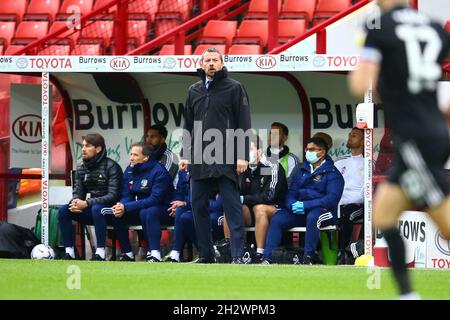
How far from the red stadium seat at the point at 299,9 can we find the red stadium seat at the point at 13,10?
4682mm

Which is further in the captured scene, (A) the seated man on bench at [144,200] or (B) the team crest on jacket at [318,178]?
(A) the seated man on bench at [144,200]

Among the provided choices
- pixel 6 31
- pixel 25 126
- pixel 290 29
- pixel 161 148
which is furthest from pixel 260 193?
pixel 6 31

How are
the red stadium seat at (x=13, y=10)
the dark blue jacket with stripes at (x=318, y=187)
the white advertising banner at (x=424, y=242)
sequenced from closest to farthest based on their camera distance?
the white advertising banner at (x=424, y=242) < the dark blue jacket with stripes at (x=318, y=187) < the red stadium seat at (x=13, y=10)

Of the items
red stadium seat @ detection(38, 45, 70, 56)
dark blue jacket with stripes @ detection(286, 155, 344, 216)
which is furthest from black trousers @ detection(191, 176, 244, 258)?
red stadium seat @ detection(38, 45, 70, 56)

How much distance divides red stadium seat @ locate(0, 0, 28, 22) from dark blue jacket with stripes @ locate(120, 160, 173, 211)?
6684mm

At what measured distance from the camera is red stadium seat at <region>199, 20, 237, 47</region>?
56.1ft

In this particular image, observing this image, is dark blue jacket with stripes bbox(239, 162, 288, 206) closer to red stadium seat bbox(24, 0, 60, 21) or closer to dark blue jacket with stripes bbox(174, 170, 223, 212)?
dark blue jacket with stripes bbox(174, 170, 223, 212)

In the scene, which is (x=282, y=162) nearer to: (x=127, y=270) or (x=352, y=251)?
(x=352, y=251)

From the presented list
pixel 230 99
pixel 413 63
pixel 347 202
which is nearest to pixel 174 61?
pixel 230 99

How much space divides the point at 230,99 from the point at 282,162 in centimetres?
202

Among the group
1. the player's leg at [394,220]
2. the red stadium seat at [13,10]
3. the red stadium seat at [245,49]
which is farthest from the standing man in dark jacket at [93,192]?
the player's leg at [394,220]

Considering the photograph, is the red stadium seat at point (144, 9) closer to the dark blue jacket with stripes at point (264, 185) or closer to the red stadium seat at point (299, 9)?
the red stadium seat at point (299, 9)

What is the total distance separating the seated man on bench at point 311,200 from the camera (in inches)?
511

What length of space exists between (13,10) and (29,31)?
3.19 ft
